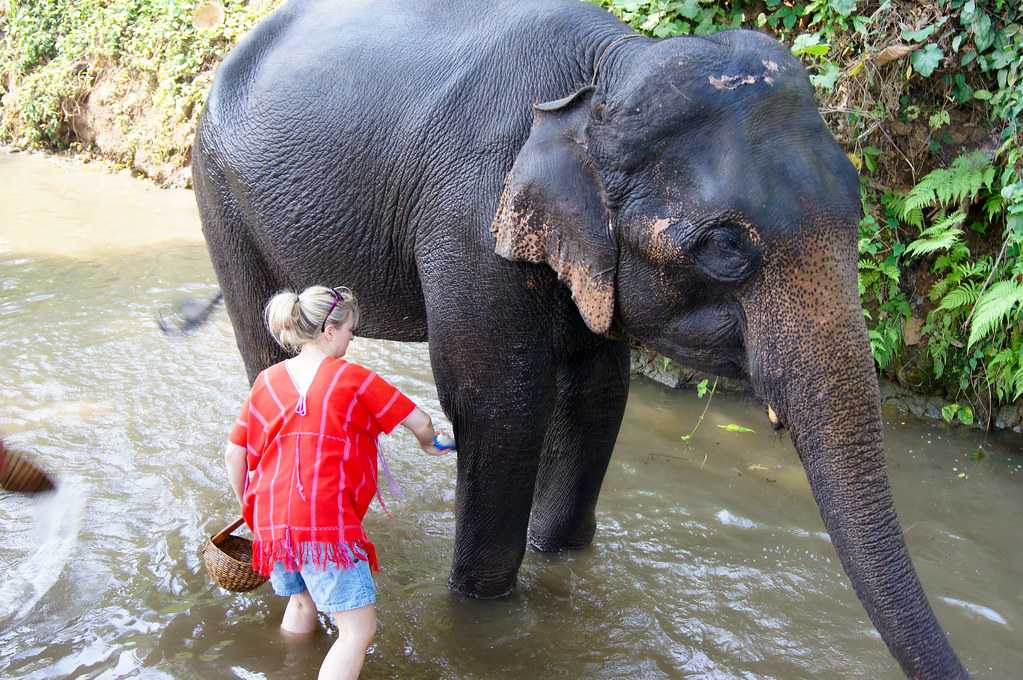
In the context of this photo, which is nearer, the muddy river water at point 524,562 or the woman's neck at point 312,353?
the woman's neck at point 312,353

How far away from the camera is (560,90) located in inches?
107

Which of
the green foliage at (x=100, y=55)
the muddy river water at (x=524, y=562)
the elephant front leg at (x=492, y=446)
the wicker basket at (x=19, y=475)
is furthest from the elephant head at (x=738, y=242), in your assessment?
the green foliage at (x=100, y=55)

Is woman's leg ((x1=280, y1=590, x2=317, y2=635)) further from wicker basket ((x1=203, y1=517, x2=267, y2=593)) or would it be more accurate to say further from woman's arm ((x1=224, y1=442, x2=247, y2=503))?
woman's arm ((x1=224, y1=442, x2=247, y2=503))

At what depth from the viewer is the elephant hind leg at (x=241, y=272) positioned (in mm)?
3539

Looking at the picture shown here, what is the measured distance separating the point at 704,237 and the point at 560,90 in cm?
69

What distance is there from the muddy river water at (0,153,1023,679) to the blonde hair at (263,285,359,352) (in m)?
1.14

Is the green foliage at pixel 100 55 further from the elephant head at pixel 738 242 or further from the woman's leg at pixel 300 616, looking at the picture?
the elephant head at pixel 738 242

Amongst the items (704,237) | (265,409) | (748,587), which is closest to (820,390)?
(704,237)

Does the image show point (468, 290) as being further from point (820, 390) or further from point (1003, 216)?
point (1003, 216)

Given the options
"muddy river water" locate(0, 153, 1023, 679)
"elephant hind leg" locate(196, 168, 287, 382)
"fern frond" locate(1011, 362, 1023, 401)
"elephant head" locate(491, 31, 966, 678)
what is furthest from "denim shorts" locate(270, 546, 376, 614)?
"fern frond" locate(1011, 362, 1023, 401)

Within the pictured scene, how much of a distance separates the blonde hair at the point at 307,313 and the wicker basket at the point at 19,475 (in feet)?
3.36

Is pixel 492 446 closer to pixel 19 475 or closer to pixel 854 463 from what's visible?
pixel 854 463

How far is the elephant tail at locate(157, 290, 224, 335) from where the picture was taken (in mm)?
4277

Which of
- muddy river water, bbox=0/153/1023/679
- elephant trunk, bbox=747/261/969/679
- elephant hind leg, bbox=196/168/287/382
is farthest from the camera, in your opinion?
elephant hind leg, bbox=196/168/287/382
